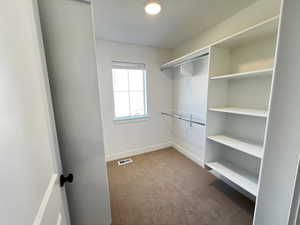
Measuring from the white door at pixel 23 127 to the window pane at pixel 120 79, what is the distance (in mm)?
1928

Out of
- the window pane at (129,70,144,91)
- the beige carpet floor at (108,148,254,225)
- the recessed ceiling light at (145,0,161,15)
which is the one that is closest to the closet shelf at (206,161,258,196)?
the beige carpet floor at (108,148,254,225)

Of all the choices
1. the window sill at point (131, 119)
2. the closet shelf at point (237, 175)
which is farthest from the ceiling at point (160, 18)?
the closet shelf at point (237, 175)

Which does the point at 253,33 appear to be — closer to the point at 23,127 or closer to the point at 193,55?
the point at 193,55

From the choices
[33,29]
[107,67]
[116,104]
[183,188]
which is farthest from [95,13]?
[183,188]

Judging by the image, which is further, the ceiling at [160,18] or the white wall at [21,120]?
the ceiling at [160,18]

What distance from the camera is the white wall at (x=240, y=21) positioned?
1377 mm

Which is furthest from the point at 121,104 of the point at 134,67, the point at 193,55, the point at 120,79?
the point at 193,55

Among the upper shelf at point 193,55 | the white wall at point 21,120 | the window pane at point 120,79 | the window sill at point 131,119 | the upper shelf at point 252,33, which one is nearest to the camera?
the white wall at point 21,120

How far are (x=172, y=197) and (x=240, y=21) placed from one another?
2469mm

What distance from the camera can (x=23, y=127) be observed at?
0.47 m

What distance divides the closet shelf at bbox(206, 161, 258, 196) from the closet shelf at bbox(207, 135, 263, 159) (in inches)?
15.0

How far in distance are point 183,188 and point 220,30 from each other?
7.85 feet

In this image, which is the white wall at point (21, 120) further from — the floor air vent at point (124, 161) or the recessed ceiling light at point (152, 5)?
A: the floor air vent at point (124, 161)

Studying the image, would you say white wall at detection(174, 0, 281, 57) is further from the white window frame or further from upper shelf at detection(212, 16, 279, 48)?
the white window frame
